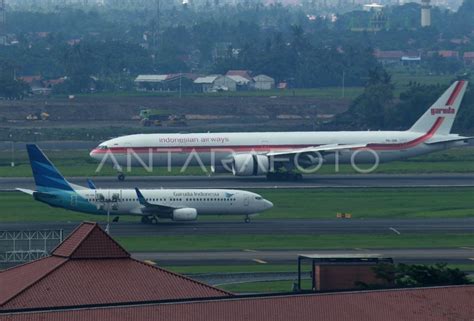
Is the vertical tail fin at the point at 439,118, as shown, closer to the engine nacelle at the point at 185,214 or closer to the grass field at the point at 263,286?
the engine nacelle at the point at 185,214

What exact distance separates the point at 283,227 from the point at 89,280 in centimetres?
4025

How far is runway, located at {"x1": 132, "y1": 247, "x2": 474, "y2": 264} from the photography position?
72812 millimetres

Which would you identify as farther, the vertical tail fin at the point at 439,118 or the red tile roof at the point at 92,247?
the vertical tail fin at the point at 439,118

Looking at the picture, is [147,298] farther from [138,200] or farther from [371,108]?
[371,108]

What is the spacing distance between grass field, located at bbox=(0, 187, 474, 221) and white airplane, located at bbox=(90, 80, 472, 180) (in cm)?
926

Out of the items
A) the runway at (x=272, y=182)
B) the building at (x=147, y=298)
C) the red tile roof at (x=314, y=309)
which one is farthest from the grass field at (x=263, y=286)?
the runway at (x=272, y=182)

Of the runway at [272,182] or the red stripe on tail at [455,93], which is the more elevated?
the red stripe on tail at [455,93]

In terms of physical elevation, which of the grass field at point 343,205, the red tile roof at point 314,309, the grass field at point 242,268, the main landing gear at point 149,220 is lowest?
the grass field at point 343,205

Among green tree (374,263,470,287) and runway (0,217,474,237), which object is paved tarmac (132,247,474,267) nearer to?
runway (0,217,474,237)

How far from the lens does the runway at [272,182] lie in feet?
368

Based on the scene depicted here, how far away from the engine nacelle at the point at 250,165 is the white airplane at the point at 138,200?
78.9 ft

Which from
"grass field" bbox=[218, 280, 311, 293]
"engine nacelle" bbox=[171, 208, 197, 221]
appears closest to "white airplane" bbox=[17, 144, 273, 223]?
"engine nacelle" bbox=[171, 208, 197, 221]

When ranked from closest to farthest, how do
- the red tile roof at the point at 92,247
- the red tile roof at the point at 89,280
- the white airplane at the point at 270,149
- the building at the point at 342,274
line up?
the red tile roof at the point at 89,280 < the red tile roof at the point at 92,247 < the building at the point at 342,274 < the white airplane at the point at 270,149

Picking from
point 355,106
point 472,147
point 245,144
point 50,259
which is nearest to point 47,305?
point 50,259
